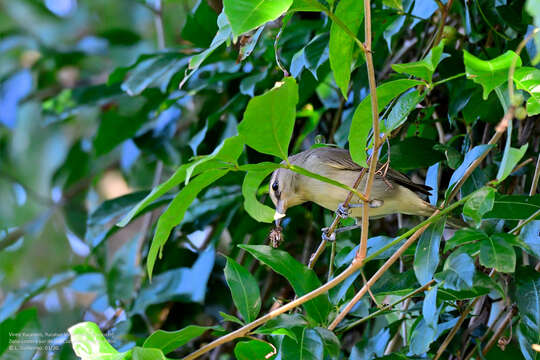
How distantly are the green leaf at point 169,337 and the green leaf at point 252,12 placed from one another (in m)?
0.76

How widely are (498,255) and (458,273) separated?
0.10 metres

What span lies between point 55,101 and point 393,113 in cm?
283

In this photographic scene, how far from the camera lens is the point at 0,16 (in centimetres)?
625

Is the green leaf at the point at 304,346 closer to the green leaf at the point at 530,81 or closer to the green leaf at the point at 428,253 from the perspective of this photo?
the green leaf at the point at 428,253

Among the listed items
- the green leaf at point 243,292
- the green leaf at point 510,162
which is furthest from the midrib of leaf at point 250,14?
the green leaf at point 243,292

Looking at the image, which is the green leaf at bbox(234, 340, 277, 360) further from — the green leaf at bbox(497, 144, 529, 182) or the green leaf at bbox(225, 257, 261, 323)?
the green leaf at bbox(497, 144, 529, 182)

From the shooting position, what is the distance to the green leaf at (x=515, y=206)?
1.74m

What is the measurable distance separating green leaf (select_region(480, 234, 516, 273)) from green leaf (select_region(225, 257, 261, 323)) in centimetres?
61

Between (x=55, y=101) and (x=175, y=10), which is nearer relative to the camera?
(x=55, y=101)

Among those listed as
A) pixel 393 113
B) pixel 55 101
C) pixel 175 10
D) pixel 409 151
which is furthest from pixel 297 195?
pixel 175 10

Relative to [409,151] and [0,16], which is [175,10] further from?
[409,151]

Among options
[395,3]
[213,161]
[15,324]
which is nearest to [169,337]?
[213,161]

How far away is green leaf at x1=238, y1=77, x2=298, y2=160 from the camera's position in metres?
1.39

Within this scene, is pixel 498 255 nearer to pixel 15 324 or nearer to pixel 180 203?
pixel 180 203
